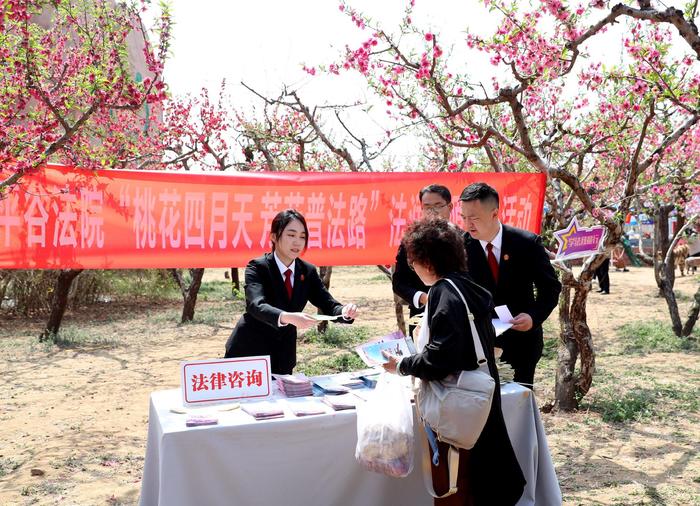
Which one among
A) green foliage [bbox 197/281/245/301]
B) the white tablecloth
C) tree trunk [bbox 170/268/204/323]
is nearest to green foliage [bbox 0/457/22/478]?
the white tablecloth

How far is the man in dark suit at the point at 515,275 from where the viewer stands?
11.1ft

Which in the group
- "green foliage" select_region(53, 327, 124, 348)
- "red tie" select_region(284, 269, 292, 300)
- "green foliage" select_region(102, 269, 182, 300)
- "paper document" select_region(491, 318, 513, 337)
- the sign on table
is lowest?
"green foliage" select_region(53, 327, 124, 348)

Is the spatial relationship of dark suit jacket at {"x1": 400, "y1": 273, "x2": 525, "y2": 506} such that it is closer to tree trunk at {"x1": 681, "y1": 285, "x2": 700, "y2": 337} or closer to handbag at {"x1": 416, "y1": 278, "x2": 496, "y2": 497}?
handbag at {"x1": 416, "y1": 278, "x2": 496, "y2": 497}

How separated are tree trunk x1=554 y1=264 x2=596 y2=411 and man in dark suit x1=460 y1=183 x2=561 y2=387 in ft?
6.24

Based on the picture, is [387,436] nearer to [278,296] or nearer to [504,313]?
[504,313]

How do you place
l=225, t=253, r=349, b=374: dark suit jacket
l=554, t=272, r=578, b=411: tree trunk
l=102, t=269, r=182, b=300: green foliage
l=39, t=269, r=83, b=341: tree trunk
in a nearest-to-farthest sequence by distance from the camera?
l=225, t=253, r=349, b=374: dark suit jacket, l=554, t=272, r=578, b=411: tree trunk, l=39, t=269, r=83, b=341: tree trunk, l=102, t=269, r=182, b=300: green foliage

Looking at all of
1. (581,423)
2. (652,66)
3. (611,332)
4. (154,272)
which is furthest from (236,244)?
(154,272)

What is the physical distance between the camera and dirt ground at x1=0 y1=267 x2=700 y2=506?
3848mm

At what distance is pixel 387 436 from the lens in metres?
2.40

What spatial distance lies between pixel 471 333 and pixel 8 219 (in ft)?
15.2

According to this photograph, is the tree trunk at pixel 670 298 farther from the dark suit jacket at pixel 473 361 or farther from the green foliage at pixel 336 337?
the dark suit jacket at pixel 473 361

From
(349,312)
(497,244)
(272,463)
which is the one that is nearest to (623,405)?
(497,244)

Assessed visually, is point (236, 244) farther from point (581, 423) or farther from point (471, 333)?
point (471, 333)

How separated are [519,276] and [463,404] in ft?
4.37
